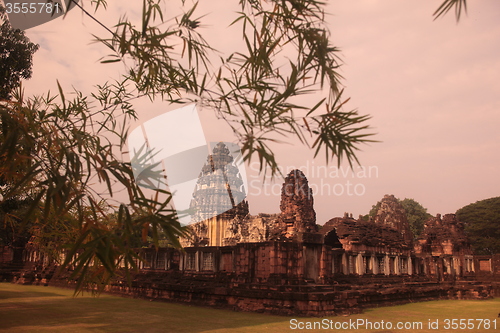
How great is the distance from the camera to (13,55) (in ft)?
31.2

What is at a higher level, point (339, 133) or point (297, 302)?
point (339, 133)

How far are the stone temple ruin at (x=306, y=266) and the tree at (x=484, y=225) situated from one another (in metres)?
21.8

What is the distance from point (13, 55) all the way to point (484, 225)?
158ft

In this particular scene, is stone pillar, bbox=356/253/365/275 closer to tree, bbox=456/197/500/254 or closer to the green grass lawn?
the green grass lawn

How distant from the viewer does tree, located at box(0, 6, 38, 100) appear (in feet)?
30.4

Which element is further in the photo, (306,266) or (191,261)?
(191,261)

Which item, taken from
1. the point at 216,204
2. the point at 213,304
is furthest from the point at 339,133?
the point at 216,204

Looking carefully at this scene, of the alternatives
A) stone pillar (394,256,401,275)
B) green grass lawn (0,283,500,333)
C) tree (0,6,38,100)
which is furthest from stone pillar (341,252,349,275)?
tree (0,6,38,100)

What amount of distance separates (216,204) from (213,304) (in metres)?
18.1

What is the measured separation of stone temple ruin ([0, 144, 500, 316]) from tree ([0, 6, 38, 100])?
14.8ft

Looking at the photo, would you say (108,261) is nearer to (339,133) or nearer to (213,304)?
(339,133)

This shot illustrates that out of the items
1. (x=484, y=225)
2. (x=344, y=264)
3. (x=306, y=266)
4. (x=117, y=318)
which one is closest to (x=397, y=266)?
(x=344, y=264)

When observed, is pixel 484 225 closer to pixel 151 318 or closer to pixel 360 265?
pixel 360 265

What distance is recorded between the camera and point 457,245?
23344mm
